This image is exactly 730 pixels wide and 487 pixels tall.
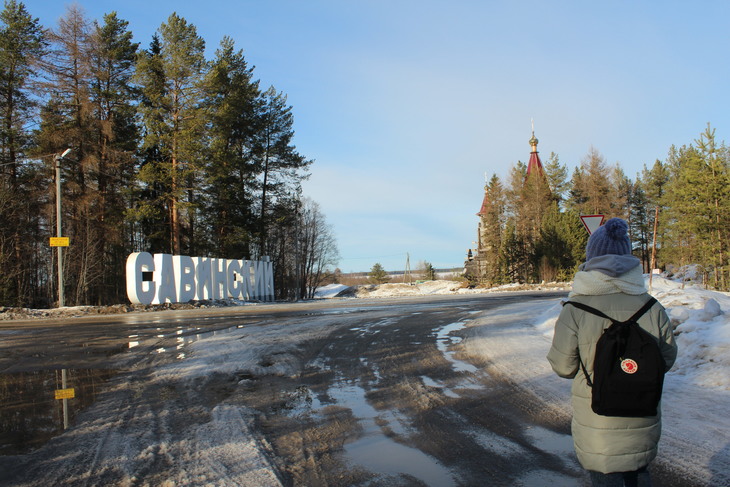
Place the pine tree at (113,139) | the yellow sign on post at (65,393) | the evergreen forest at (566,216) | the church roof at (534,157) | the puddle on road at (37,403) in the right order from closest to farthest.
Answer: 1. the puddle on road at (37,403)
2. the yellow sign on post at (65,393)
3. the pine tree at (113,139)
4. the evergreen forest at (566,216)
5. the church roof at (534,157)

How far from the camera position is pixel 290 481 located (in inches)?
142

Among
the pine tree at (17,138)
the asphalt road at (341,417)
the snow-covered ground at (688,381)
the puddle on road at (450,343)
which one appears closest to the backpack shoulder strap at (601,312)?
the asphalt road at (341,417)

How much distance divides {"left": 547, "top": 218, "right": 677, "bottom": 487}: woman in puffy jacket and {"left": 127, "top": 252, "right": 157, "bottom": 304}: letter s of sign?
23.9m

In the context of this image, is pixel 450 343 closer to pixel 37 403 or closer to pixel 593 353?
pixel 37 403

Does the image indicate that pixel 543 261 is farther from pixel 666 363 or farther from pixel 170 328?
pixel 666 363

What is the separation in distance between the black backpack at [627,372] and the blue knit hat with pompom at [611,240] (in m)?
0.53

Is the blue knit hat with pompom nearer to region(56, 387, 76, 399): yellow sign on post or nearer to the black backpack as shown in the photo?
the black backpack

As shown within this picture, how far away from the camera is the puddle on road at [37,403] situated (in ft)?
15.4

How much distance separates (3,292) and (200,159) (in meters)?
12.8

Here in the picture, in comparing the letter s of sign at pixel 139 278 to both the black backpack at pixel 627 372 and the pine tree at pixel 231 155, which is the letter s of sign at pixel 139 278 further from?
the black backpack at pixel 627 372

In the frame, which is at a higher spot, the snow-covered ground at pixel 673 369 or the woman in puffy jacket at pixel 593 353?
the woman in puffy jacket at pixel 593 353

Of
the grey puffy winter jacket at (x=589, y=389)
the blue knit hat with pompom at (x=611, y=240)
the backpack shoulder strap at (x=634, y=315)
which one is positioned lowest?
the grey puffy winter jacket at (x=589, y=389)

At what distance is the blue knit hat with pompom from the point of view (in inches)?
113

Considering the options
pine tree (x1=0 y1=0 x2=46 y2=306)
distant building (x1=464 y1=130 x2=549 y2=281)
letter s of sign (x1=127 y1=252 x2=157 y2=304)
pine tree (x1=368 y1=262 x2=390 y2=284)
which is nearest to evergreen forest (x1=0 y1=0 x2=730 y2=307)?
pine tree (x1=0 y1=0 x2=46 y2=306)
